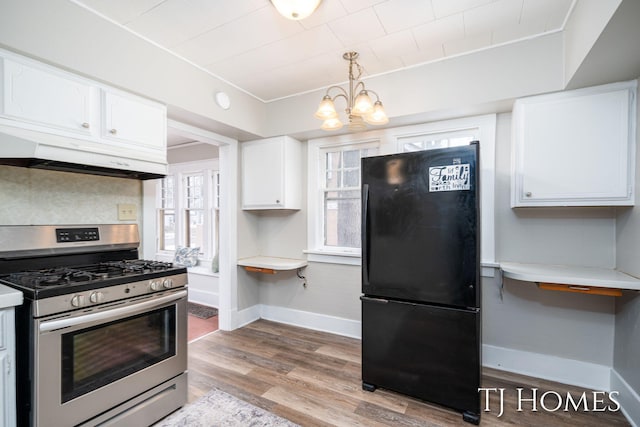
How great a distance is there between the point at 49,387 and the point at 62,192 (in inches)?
48.7

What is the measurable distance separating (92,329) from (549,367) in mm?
3236

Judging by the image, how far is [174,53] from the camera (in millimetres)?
2430

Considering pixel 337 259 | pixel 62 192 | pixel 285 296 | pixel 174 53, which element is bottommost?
pixel 285 296

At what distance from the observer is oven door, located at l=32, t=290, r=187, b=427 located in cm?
147

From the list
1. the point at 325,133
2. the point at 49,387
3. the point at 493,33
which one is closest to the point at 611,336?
the point at 493,33

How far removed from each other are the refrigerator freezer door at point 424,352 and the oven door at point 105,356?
136 centimetres

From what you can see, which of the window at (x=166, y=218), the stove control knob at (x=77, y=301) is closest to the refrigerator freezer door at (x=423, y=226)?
the stove control knob at (x=77, y=301)

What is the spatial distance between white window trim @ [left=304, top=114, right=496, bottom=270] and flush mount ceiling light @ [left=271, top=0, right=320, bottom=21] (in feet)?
5.12

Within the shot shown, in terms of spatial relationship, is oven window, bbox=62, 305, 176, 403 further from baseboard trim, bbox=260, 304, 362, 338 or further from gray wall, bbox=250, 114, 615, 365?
gray wall, bbox=250, 114, 615, 365

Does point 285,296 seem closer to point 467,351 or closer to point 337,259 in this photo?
point 337,259

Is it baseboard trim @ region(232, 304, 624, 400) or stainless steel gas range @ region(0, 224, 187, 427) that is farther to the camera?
baseboard trim @ region(232, 304, 624, 400)

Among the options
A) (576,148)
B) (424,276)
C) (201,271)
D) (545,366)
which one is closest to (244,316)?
(201,271)

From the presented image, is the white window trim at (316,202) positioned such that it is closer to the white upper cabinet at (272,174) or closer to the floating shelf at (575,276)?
the white upper cabinet at (272,174)

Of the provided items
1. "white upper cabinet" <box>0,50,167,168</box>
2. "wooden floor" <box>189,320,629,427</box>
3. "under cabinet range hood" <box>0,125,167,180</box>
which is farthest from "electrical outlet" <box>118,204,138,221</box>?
"wooden floor" <box>189,320,629,427</box>
